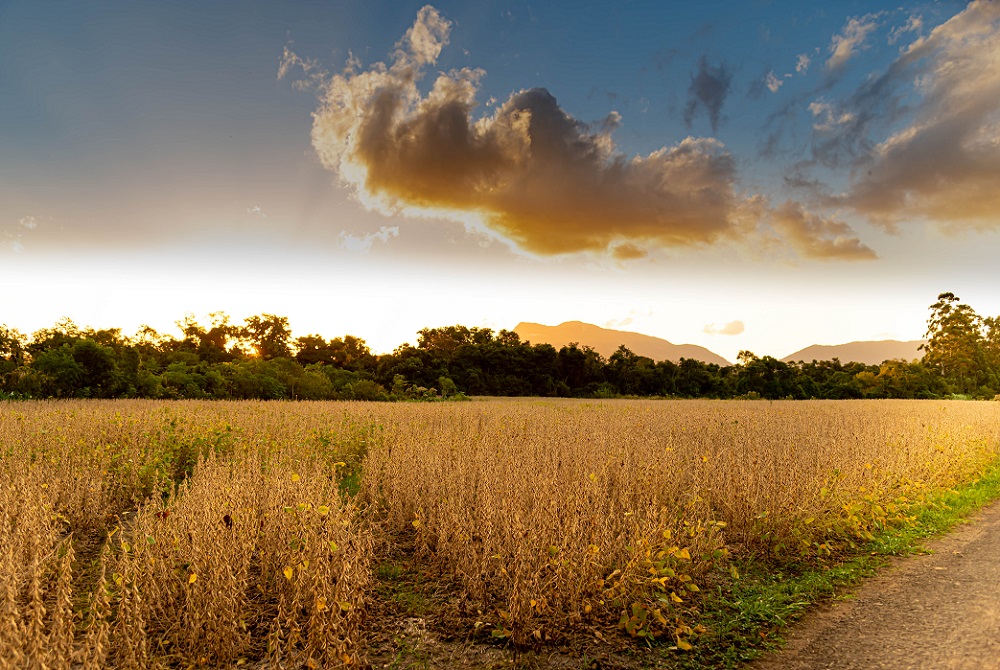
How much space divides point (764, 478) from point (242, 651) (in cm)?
668

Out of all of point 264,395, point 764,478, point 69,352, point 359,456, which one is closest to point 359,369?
point 264,395

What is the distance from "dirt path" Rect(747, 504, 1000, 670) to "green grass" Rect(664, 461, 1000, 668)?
0.15 meters

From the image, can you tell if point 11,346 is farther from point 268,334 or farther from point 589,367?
point 589,367

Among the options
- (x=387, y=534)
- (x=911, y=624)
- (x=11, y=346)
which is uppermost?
(x=11, y=346)

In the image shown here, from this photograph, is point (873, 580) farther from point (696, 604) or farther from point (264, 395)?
point (264, 395)

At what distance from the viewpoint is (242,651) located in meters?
4.34

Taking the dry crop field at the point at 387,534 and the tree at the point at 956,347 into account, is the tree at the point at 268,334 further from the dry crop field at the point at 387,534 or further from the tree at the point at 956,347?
the tree at the point at 956,347

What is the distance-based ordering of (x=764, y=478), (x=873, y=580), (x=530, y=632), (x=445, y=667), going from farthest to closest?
(x=764, y=478) < (x=873, y=580) < (x=530, y=632) < (x=445, y=667)

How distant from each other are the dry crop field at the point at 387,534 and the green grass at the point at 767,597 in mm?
197

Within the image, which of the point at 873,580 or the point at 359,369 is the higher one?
the point at 359,369

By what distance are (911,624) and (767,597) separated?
3.91 ft

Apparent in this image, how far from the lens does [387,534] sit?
23.2 feet

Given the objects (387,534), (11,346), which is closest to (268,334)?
(11,346)

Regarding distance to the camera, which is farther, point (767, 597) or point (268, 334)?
point (268, 334)
